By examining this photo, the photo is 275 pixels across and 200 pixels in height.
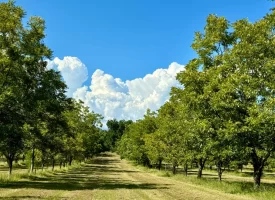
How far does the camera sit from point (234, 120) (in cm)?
2877

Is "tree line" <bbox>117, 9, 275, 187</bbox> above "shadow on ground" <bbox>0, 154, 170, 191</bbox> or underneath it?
above

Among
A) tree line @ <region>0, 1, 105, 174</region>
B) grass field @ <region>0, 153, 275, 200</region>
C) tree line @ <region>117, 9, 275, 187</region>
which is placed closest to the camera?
grass field @ <region>0, 153, 275, 200</region>

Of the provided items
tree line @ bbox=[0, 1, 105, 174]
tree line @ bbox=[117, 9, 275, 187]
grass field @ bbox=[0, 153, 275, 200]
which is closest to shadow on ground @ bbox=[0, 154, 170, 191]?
grass field @ bbox=[0, 153, 275, 200]

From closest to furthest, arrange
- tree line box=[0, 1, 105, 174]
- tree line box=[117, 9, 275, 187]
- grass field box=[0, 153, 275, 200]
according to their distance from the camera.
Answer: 1. grass field box=[0, 153, 275, 200]
2. tree line box=[117, 9, 275, 187]
3. tree line box=[0, 1, 105, 174]

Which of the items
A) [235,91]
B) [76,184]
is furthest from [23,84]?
[235,91]

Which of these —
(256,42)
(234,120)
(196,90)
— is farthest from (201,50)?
(234,120)

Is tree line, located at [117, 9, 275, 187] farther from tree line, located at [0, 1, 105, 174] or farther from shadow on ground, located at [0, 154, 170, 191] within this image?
tree line, located at [0, 1, 105, 174]

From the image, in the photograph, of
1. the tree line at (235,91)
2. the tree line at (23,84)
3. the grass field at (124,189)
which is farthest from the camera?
the tree line at (23,84)

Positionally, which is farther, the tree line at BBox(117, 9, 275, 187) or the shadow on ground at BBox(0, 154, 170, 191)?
the shadow on ground at BBox(0, 154, 170, 191)

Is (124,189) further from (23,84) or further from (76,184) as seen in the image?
(23,84)

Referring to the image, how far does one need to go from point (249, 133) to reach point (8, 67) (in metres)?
22.1

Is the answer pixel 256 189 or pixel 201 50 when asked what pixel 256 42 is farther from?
pixel 256 189

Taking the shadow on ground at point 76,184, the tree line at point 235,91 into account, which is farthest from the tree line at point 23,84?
the tree line at point 235,91

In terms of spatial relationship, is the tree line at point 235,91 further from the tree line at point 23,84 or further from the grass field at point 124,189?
the tree line at point 23,84
